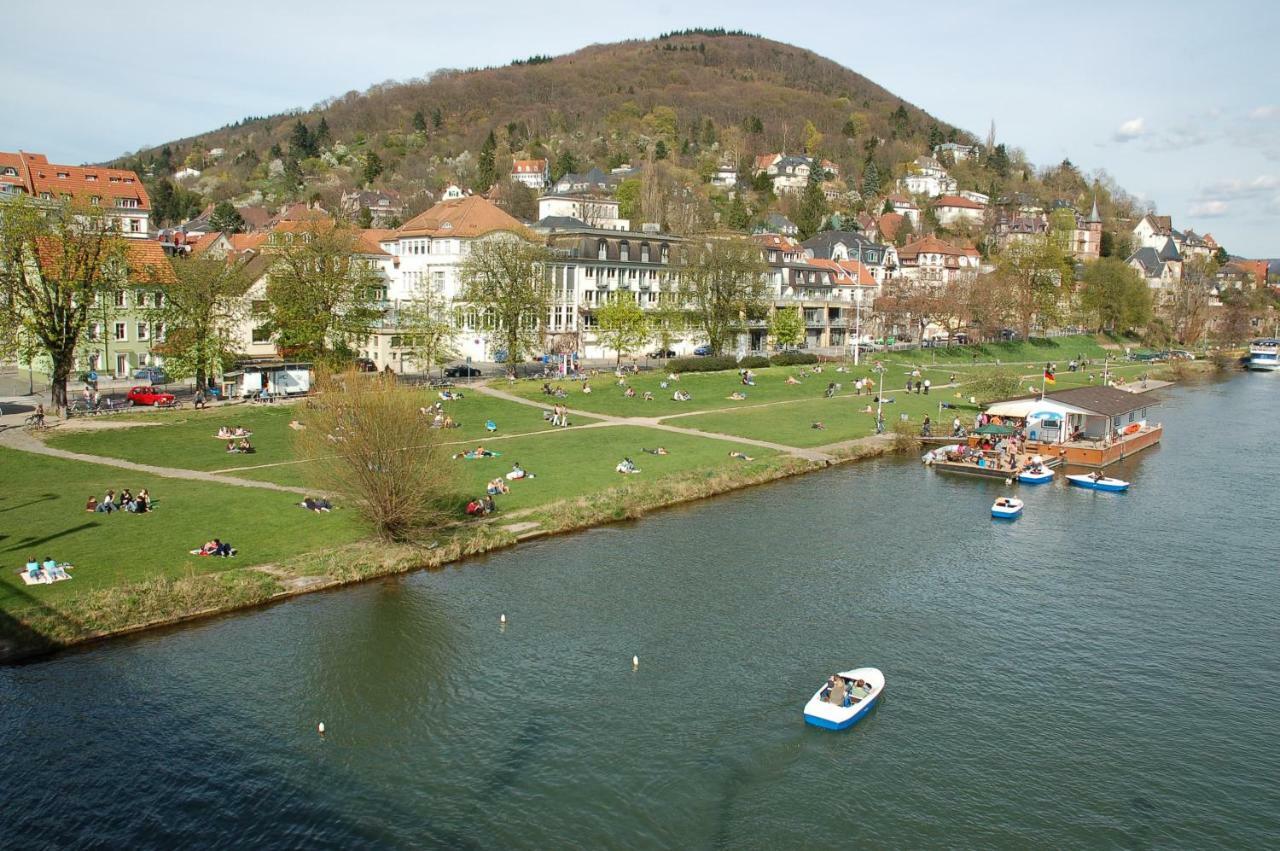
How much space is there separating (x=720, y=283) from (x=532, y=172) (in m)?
114

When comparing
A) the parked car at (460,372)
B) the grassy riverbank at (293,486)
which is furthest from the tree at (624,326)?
the parked car at (460,372)

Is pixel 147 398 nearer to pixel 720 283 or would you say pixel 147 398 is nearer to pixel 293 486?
pixel 293 486

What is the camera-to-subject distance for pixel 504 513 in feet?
137

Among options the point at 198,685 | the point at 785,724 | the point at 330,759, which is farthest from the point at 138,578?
the point at 785,724

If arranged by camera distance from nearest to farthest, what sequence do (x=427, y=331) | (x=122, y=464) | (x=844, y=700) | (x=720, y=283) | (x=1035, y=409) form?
(x=844, y=700), (x=122, y=464), (x=1035, y=409), (x=427, y=331), (x=720, y=283)

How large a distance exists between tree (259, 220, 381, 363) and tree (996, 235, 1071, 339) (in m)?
85.6

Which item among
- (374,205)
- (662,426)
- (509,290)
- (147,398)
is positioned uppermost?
(374,205)

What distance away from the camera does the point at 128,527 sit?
36031 mm

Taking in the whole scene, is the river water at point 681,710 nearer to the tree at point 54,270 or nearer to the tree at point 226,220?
the tree at point 54,270

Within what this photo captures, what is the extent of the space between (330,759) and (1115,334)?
5944 inches

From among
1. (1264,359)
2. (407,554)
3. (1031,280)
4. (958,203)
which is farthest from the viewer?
(958,203)

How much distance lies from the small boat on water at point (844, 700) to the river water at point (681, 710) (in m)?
0.45

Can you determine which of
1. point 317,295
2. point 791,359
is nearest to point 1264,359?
point 791,359

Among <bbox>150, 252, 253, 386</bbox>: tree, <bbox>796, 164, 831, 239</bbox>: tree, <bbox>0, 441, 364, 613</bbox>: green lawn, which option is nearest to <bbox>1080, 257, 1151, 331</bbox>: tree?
<bbox>796, 164, 831, 239</bbox>: tree
